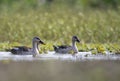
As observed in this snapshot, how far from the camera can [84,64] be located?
1509cm

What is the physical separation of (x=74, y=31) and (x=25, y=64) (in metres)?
7.68

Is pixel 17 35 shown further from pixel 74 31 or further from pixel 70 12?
pixel 70 12

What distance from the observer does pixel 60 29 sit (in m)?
22.7

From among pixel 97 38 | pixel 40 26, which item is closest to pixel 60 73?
pixel 97 38

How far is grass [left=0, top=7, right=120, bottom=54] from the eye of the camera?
20.9 meters

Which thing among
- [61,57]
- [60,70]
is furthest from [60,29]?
[60,70]

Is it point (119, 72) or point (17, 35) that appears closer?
point (119, 72)

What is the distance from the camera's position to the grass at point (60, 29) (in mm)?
20938

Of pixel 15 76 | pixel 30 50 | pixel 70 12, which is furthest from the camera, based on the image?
pixel 70 12

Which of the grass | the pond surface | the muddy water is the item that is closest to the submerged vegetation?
the grass

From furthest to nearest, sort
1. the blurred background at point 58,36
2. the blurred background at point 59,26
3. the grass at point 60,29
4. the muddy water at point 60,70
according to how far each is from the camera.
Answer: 1. the blurred background at point 59,26
2. the grass at point 60,29
3. the blurred background at point 58,36
4. the muddy water at point 60,70

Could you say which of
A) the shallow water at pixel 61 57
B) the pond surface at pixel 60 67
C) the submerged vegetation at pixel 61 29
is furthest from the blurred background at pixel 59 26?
the pond surface at pixel 60 67

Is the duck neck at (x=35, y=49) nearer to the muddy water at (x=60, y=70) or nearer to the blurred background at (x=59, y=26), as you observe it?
the muddy water at (x=60, y=70)

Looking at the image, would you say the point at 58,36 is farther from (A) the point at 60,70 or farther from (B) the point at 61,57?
(A) the point at 60,70
